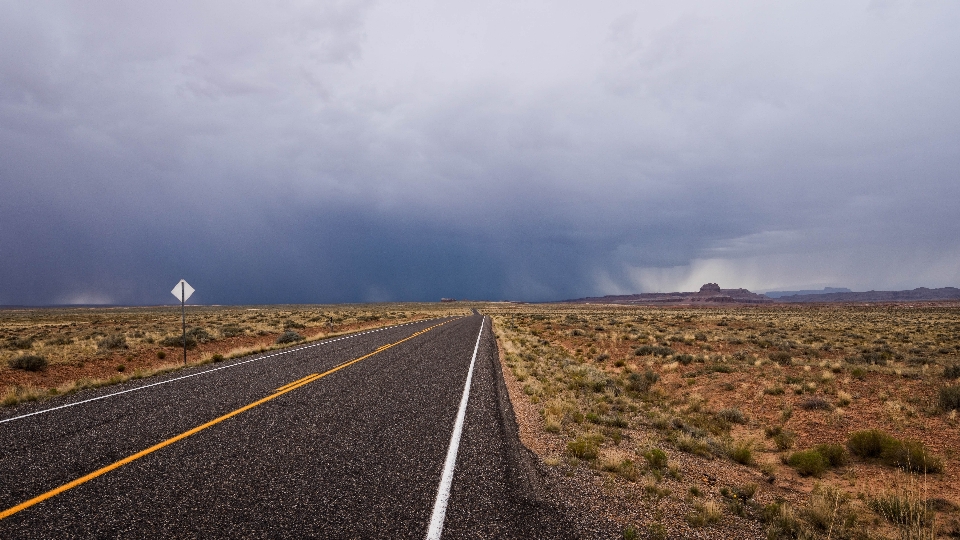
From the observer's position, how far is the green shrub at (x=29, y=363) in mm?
16062

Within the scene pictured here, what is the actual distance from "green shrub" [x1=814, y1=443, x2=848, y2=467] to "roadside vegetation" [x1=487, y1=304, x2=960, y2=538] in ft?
0.06

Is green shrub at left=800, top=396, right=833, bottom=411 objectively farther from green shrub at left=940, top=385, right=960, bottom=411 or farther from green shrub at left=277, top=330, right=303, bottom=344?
green shrub at left=277, top=330, right=303, bottom=344

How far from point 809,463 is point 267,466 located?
29.4ft

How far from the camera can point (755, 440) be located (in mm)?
Answer: 9859

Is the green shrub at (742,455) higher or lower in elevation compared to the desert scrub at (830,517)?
lower

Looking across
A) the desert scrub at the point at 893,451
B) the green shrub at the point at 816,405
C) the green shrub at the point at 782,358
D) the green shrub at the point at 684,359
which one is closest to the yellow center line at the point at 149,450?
the desert scrub at the point at 893,451

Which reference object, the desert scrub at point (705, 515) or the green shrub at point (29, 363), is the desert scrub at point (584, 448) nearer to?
the desert scrub at point (705, 515)

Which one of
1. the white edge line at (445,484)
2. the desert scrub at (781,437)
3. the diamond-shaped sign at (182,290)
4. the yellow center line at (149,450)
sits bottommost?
the desert scrub at (781,437)

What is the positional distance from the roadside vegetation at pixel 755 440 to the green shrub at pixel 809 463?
2cm

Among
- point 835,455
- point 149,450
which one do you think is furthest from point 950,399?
point 149,450

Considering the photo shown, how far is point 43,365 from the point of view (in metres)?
16.4

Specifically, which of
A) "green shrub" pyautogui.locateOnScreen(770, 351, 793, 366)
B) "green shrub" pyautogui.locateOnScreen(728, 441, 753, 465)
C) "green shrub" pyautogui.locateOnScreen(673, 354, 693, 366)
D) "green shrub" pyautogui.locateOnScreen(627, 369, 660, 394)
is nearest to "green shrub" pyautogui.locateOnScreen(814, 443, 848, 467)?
"green shrub" pyautogui.locateOnScreen(728, 441, 753, 465)

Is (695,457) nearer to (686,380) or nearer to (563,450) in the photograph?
(563,450)

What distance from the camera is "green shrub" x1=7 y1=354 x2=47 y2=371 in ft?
52.7
